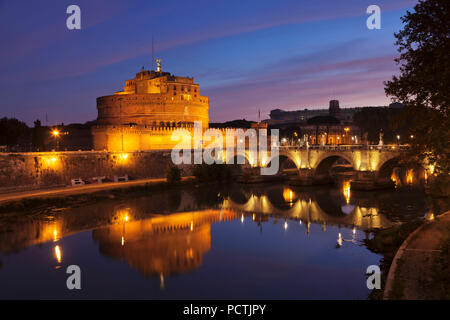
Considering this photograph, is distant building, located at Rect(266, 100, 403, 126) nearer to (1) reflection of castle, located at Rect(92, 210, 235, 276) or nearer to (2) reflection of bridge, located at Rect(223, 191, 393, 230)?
(2) reflection of bridge, located at Rect(223, 191, 393, 230)

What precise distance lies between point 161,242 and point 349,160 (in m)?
19.3

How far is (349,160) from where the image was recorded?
30.1m

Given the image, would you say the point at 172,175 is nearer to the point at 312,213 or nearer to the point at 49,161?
the point at 49,161

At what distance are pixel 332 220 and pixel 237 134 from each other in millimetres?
30237

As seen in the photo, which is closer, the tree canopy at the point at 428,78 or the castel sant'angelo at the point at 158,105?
the tree canopy at the point at 428,78

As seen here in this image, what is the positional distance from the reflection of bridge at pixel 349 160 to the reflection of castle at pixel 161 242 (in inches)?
498

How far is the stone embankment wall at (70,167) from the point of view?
24922mm

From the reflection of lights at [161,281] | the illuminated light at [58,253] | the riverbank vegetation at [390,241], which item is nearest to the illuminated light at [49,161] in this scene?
the illuminated light at [58,253]

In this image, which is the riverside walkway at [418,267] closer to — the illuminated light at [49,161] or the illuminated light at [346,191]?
the illuminated light at [346,191]

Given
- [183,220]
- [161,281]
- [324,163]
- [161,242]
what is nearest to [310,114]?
[324,163]

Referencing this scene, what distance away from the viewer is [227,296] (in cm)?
1033

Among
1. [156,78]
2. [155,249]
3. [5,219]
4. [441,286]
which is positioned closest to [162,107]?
[156,78]
